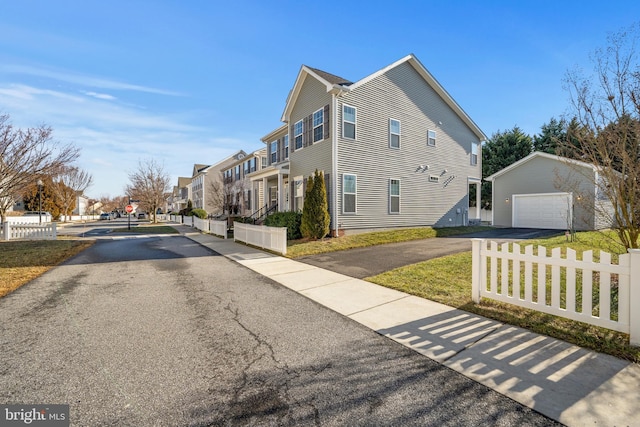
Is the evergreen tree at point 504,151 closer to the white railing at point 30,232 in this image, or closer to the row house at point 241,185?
the row house at point 241,185

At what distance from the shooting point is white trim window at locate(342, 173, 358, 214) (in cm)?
1323

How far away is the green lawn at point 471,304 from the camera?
127 inches

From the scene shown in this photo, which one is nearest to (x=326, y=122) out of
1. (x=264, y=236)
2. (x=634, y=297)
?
(x=264, y=236)

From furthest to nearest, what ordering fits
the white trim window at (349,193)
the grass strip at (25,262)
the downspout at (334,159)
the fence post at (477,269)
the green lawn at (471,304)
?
the white trim window at (349,193)
the downspout at (334,159)
the grass strip at (25,262)
the fence post at (477,269)
the green lawn at (471,304)

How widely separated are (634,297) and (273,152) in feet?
64.7

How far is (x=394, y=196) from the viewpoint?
1515 cm

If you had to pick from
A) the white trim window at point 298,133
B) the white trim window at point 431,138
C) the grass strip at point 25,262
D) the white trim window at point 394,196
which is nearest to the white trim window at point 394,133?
the white trim window at point 394,196

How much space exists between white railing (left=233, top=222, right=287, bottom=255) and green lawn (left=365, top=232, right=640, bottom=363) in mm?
4609

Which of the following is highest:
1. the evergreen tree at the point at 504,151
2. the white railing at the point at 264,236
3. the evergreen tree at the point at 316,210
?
the evergreen tree at the point at 504,151

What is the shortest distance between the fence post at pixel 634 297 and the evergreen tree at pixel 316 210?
9685 millimetres

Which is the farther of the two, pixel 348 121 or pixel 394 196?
pixel 394 196

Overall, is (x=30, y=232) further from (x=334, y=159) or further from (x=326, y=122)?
(x=326, y=122)

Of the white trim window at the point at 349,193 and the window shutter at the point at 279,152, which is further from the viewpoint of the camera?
the window shutter at the point at 279,152

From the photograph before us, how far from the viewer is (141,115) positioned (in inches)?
601
